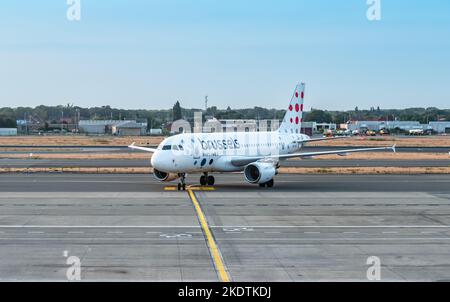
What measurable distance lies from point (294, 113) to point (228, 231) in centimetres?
2731

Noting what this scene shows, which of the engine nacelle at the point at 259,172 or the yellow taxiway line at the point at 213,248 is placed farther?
the engine nacelle at the point at 259,172

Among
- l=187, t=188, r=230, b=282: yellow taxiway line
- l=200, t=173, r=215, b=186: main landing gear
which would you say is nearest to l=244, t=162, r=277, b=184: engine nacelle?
l=200, t=173, r=215, b=186: main landing gear

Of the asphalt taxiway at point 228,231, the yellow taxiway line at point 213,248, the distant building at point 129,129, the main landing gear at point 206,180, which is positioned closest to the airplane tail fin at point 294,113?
the asphalt taxiway at point 228,231

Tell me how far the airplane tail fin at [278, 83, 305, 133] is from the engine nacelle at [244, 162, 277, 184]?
9.27 meters

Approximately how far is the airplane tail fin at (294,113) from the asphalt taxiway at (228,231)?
753 centimetres

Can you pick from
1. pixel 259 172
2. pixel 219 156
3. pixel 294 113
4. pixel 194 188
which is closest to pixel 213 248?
pixel 259 172

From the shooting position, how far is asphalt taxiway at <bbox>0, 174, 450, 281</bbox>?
741 inches

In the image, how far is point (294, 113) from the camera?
5222 cm

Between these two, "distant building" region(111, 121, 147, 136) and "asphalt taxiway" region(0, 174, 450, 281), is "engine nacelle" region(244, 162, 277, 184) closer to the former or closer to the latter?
"asphalt taxiway" region(0, 174, 450, 281)

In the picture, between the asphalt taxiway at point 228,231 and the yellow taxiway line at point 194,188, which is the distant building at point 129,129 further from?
the asphalt taxiway at point 228,231

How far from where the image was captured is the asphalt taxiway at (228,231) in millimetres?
18812
